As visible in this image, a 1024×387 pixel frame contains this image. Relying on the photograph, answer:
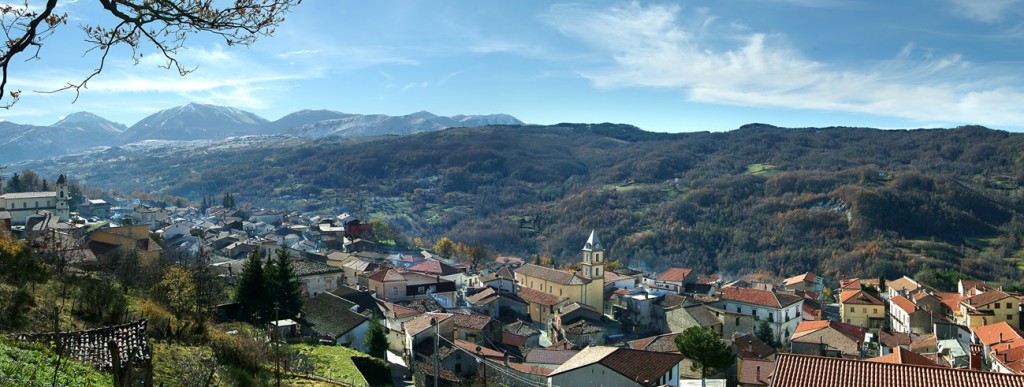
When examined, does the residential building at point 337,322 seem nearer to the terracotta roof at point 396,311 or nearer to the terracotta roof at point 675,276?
the terracotta roof at point 396,311

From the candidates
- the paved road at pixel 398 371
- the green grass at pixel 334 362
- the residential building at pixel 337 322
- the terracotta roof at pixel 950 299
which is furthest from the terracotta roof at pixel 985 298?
the green grass at pixel 334 362

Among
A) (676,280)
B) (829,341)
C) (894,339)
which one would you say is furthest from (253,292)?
(676,280)

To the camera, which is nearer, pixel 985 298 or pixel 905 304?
pixel 985 298

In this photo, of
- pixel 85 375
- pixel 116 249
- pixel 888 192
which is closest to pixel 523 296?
pixel 116 249

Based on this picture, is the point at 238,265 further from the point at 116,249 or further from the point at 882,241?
the point at 882,241

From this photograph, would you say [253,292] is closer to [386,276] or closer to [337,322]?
[337,322]

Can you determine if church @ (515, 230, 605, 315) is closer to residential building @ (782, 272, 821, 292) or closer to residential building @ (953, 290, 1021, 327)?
residential building @ (782, 272, 821, 292)
